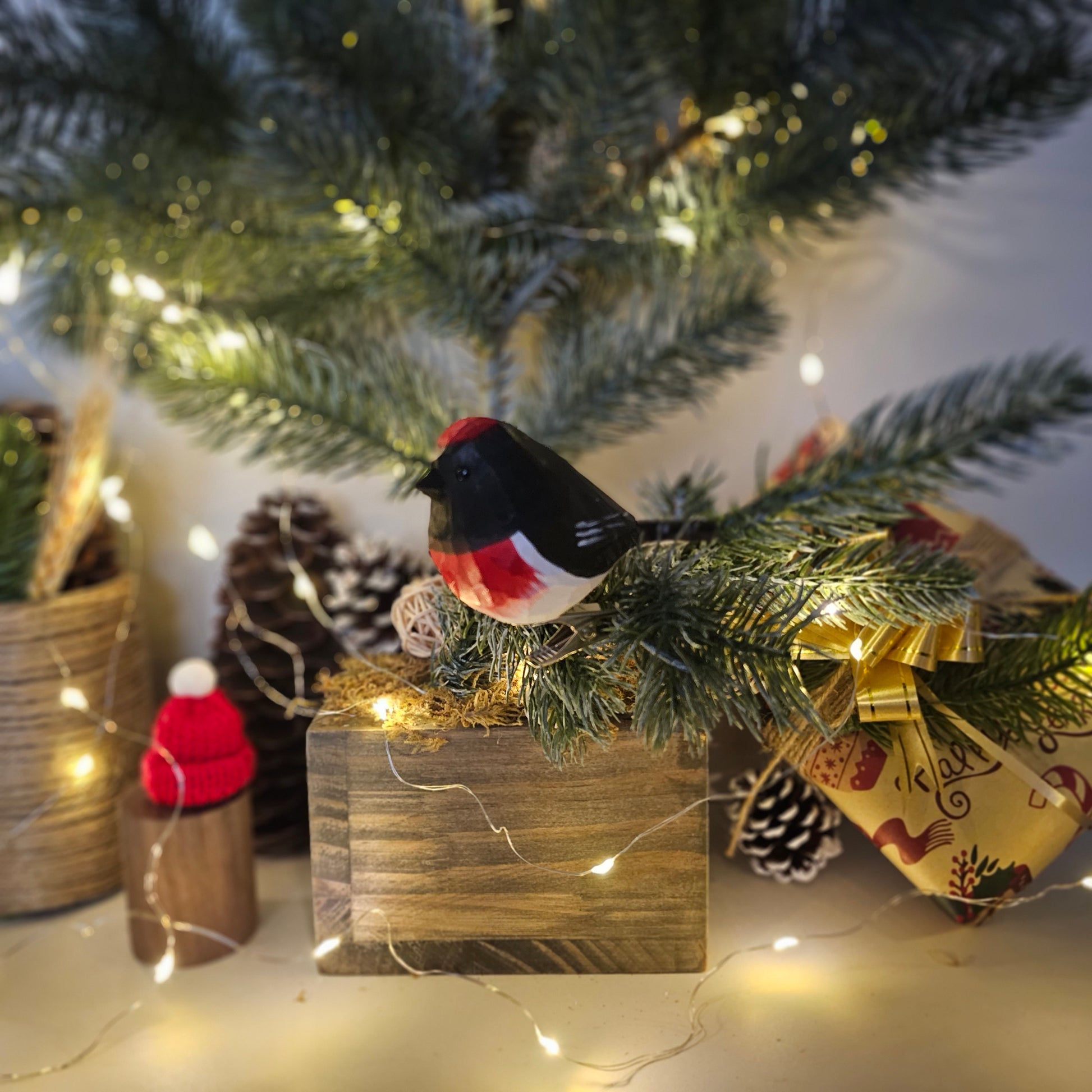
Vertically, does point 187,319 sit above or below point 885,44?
below

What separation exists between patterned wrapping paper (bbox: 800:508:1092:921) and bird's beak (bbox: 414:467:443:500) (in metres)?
0.26

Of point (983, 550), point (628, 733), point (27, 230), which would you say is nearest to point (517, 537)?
point (628, 733)

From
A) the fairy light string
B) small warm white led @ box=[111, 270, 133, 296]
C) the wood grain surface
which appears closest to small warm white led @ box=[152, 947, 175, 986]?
the fairy light string

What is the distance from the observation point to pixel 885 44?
667 millimetres

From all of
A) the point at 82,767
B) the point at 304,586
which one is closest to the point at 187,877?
the point at 82,767

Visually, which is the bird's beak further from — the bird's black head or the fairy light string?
the fairy light string

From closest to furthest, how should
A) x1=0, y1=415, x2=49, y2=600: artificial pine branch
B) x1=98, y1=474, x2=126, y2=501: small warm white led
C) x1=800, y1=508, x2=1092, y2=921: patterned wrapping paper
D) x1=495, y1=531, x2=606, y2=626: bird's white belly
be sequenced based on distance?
x1=495, y1=531, x2=606, y2=626: bird's white belly → x1=800, y1=508, x2=1092, y2=921: patterned wrapping paper → x1=0, y1=415, x2=49, y2=600: artificial pine branch → x1=98, y1=474, x2=126, y2=501: small warm white led

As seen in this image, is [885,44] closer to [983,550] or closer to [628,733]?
[983,550]

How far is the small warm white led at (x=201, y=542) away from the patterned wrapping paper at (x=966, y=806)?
54cm

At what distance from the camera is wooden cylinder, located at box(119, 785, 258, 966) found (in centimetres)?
54

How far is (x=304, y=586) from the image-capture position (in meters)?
0.71

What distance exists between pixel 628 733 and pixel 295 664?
33cm

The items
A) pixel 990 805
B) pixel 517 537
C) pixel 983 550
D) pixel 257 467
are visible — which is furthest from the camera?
pixel 257 467

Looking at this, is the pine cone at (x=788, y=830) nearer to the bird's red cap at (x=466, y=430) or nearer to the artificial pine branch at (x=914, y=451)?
the artificial pine branch at (x=914, y=451)
